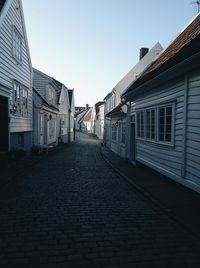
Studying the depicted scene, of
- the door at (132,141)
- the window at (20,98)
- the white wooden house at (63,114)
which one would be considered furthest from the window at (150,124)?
the white wooden house at (63,114)

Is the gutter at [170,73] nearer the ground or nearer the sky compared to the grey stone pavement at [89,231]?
nearer the sky

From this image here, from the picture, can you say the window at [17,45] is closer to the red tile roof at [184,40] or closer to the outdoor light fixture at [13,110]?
the outdoor light fixture at [13,110]

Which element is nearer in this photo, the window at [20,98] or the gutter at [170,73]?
the gutter at [170,73]

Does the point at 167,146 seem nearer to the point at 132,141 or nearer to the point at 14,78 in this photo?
the point at 132,141

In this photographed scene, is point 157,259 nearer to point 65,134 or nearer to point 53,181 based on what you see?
point 53,181

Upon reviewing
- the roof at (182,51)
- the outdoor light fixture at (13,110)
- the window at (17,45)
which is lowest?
the outdoor light fixture at (13,110)

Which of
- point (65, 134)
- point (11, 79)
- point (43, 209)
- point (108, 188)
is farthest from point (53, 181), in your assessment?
point (65, 134)

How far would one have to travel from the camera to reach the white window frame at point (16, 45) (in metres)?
16.6

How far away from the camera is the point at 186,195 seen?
928cm

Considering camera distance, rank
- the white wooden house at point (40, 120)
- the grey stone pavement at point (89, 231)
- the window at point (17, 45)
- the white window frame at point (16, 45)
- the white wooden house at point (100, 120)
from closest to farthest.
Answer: the grey stone pavement at point (89, 231) < the white window frame at point (16, 45) < the window at point (17, 45) < the white wooden house at point (40, 120) < the white wooden house at point (100, 120)

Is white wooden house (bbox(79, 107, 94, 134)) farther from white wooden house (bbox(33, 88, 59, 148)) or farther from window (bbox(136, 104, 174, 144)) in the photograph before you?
window (bbox(136, 104, 174, 144))

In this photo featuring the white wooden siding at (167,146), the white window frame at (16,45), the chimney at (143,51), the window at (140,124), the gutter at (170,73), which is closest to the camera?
the gutter at (170,73)

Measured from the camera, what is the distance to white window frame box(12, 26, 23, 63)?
1658cm

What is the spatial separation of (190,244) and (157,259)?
0.91 metres
